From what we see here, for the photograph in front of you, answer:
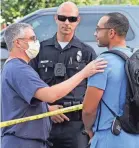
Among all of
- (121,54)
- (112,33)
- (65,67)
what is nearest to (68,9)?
(65,67)

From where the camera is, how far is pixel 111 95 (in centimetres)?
314

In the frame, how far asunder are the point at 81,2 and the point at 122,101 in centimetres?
1148

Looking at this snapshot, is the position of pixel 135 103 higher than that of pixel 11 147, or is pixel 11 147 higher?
pixel 135 103

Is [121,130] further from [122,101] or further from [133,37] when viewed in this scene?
[133,37]

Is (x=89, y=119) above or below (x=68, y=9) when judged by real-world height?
below

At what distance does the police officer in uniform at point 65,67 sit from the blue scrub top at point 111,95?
88 cm

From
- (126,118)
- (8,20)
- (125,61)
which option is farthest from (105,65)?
(8,20)

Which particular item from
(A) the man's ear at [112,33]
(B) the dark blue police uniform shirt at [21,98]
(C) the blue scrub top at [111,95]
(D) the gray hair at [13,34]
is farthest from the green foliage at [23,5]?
(C) the blue scrub top at [111,95]

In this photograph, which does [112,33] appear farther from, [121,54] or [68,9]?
[68,9]

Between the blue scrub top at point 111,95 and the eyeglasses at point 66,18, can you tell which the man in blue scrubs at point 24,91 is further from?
the eyeglasses at point 66,18

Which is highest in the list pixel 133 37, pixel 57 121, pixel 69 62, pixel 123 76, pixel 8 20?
pixel 123 76

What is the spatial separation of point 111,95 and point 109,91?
29 mm

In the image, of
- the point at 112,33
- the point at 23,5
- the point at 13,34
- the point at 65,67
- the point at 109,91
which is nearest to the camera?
the point at 109,91

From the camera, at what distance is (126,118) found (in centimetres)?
315
